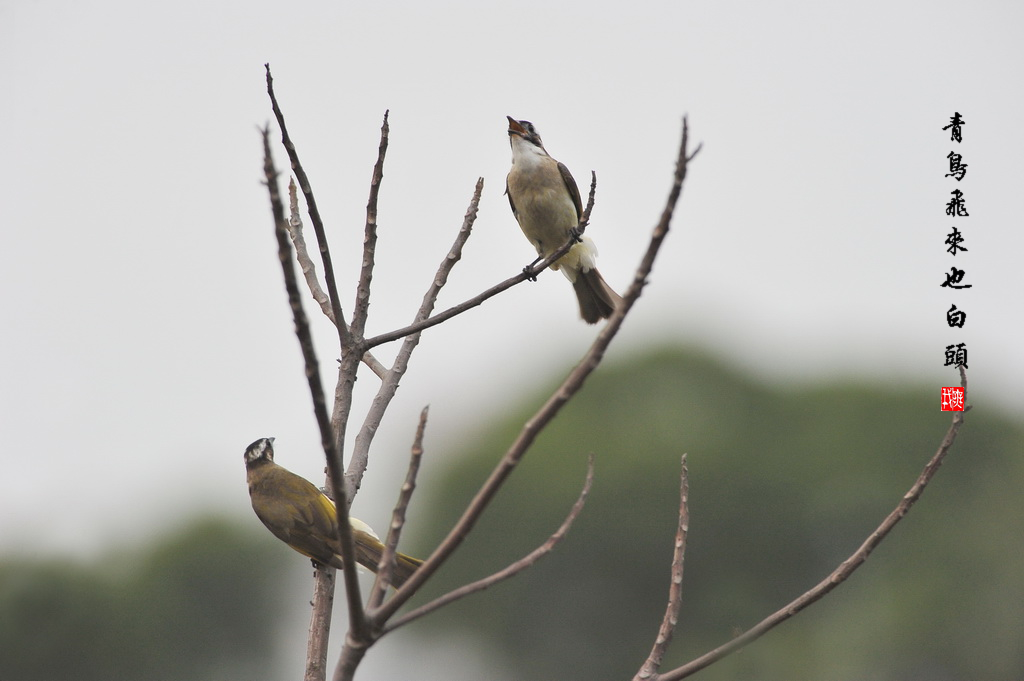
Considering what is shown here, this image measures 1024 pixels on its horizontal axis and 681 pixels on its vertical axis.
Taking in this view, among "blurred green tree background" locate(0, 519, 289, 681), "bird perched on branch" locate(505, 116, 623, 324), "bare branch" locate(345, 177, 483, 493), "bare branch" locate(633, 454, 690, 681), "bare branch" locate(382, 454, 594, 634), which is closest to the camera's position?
"bare branch" locate(382, 454, 594, 634)

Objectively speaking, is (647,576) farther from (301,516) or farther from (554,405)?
(554,405)

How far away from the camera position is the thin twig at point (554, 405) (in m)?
2.15

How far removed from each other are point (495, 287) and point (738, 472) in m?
38.8

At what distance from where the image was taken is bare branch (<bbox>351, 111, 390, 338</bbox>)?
3.82 m

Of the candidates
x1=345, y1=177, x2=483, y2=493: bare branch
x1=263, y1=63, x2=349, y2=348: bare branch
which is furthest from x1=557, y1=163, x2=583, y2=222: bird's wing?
x1=263, y1=63, x2=349, y2=348: bare branch

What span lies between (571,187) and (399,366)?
403 centimetres

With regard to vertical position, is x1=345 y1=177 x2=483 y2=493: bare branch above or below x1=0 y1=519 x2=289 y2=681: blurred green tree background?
above

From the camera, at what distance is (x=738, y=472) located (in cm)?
4134

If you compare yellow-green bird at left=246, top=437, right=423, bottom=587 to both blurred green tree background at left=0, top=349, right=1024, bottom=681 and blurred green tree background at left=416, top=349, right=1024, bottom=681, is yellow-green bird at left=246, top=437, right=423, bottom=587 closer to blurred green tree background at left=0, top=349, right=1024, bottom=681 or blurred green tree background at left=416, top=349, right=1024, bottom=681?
blurred green tree background at left=416, top=349, right=1024, bottom=681

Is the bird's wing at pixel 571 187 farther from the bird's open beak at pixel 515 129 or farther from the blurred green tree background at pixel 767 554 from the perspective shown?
the blurred green tree background at pixel 767 554

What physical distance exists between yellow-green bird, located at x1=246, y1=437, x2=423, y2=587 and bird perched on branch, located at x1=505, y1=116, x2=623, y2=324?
254 centimetres

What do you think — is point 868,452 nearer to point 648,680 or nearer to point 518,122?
point 518,122

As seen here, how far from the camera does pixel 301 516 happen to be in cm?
574

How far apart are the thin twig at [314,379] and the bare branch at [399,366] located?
157cm
